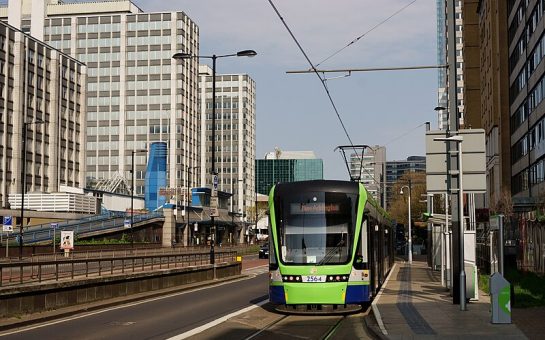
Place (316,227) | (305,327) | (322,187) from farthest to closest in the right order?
(322,187) → (316,227) → (305,327)

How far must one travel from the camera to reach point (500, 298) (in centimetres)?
1548

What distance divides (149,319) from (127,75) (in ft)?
439

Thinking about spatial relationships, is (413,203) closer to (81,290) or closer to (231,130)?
(231,130)

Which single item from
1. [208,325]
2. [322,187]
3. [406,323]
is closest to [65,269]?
[208,325]

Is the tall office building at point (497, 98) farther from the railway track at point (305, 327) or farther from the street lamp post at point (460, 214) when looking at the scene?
the railway track at point (305, 327)

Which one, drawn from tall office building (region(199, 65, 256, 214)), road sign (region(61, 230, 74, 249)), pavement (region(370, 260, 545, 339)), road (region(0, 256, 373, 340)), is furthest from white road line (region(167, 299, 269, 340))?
tall office building (region(199, 65, 256, 214))

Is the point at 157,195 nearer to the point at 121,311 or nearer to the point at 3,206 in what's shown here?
the point at 3,206

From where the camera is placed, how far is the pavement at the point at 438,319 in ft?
45.9

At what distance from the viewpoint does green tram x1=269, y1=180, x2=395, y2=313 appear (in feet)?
59.6

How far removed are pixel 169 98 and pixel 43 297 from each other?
128734mm

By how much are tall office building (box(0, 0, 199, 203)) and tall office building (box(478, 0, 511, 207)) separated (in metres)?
75.2

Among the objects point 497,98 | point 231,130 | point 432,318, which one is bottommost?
point 432,318

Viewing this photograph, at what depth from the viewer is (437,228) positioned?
41.3 m

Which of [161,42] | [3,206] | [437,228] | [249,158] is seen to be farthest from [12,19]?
[437,228]
